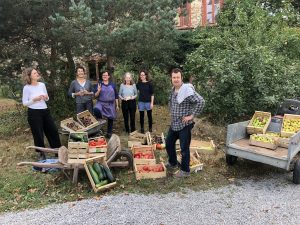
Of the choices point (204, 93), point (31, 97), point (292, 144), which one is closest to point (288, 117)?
point (292, 144)

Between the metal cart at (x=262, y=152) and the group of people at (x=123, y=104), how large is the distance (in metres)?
0.99

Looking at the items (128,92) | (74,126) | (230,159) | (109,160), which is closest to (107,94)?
(128,92)

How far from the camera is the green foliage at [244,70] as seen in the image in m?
8.83

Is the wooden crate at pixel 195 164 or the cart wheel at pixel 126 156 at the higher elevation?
the cart wheel at pixel 126 156

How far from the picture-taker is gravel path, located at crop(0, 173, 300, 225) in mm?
5004

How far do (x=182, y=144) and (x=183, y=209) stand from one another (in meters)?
1.21

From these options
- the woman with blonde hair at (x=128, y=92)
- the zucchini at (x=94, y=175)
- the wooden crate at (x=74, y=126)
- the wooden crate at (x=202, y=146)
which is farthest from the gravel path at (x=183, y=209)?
the woman with blonde hair at (x=128, y=92)

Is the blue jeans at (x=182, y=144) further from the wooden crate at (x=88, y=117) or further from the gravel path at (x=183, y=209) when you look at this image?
the wooden crate at (x=88, y=117)

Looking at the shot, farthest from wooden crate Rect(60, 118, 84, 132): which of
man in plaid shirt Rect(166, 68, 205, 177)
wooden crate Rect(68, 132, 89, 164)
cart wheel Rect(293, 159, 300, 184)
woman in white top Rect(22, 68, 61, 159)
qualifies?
cart wheel Rect(293, 159, 300, 184)

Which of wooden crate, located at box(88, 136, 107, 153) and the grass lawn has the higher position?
wooden crate, located at box(88, 136, 107, 153)

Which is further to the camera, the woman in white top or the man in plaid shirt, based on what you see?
the woman in white top

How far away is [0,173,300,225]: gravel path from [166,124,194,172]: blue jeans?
1.90 ft

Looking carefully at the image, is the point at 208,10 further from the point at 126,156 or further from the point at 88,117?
the point at 126,156

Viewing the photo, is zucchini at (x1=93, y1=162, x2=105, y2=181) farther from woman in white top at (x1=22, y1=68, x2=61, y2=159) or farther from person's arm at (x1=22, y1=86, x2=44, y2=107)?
person's arm at (x1=22, y1=86, x2=44, y2=107)
